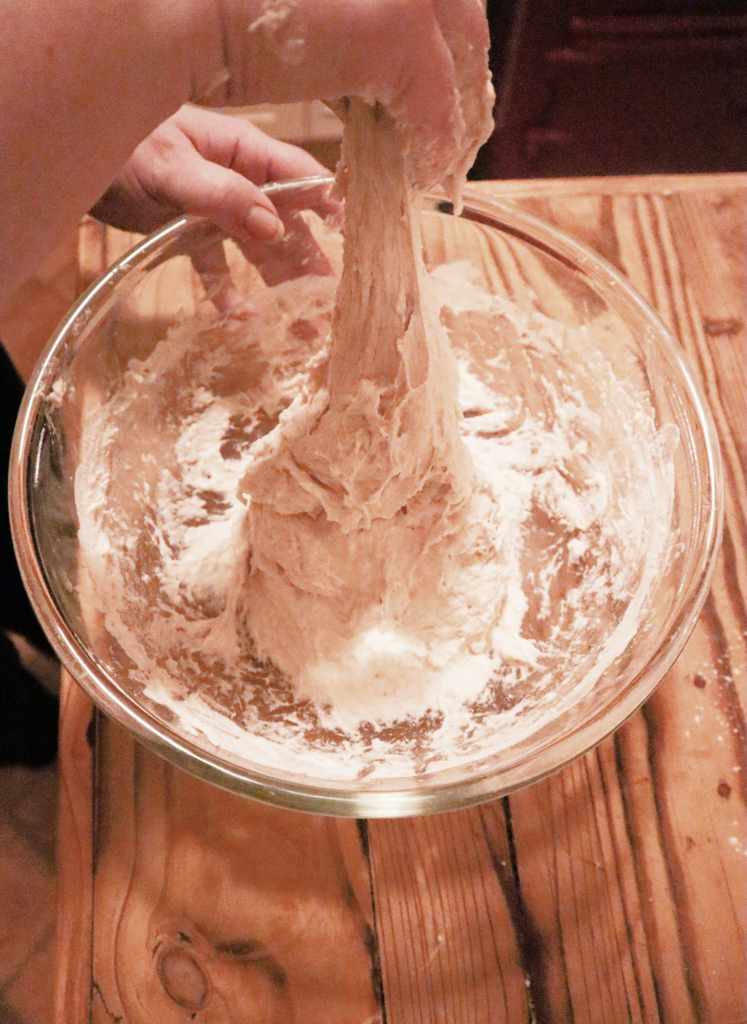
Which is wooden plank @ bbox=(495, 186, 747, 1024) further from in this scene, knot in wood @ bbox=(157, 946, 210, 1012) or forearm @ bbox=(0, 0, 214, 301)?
forearm @ bbox=(0, 0, 214, 301)

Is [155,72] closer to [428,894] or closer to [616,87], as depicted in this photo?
[428,894]

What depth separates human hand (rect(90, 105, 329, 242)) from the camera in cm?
74

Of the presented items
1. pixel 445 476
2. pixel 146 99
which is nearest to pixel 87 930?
pixel 445 476

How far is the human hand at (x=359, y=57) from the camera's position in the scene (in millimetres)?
381

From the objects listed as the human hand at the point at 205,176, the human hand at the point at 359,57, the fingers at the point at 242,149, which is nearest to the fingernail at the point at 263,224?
the human hand at the point at 205,176

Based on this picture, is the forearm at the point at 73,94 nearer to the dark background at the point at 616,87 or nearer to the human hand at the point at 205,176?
the human hand at the point at 205,176

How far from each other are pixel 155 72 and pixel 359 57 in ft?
0.34

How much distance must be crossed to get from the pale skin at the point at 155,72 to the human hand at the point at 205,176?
32cm

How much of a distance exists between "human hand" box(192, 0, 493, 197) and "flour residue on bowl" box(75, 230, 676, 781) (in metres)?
0.25

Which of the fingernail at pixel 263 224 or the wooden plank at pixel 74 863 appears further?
the fingernail at pixel 263 224

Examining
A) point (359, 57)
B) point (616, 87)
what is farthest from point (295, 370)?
point (616, 87)

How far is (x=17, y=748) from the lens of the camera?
104 centimetres

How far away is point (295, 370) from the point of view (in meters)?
0.87

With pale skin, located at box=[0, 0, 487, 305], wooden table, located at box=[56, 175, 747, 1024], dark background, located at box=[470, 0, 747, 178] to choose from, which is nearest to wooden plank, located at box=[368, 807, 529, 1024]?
wooden table, located at box=[56, 175, 747, 1024]
